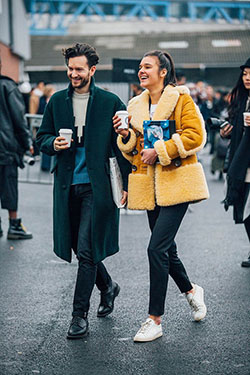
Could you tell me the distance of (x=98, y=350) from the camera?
15.4 feet

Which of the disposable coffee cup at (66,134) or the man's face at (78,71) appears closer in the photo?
the disposable coffee cup at (66,134)

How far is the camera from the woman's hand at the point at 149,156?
4.91 m

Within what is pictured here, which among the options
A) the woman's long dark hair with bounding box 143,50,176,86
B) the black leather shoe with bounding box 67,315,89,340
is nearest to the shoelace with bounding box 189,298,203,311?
the black leather shoe with bounding box 67,315,89,340

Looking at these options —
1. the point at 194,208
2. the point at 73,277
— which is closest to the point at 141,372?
the point at 73,277

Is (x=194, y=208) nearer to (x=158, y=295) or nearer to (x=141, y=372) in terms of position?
(x=158, y=295)

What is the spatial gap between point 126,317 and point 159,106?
165 centimetres

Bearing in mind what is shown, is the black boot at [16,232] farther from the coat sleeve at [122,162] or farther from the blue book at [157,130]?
the blue book at [157,130]

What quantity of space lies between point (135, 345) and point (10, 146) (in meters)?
4.31

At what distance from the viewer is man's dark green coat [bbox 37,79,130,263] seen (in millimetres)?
5051

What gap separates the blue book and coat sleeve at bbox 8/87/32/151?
392 cm

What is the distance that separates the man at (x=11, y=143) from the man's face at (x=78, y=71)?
3641 mm

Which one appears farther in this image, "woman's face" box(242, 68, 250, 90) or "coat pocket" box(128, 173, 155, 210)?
"woman's face" box(242, 68, 250, 90)

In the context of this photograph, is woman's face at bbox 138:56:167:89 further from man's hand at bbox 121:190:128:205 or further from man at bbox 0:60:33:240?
man at bbox 0:60:33:240

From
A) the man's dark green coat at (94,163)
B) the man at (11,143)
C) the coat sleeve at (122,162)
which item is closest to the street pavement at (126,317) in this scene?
the man at (11,143)
